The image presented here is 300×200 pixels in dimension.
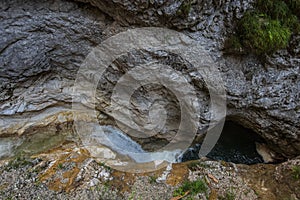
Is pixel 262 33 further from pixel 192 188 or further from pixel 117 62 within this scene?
pixel 192 188

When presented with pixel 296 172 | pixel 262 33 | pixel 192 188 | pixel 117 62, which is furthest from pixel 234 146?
pixel 117 62

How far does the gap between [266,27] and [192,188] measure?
1.84m

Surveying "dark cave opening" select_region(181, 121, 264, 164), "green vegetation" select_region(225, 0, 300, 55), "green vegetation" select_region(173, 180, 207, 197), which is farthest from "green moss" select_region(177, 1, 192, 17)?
"dark cave opening" select_region(181, 121, 264, 164)

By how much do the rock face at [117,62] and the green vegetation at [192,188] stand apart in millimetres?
856

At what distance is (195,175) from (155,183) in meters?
0.46

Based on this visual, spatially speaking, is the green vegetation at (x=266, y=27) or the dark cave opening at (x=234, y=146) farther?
the dark cave opening at (x=234, y=146)

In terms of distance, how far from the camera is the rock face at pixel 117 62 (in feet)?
7.96

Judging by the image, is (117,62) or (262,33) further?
(117,62)

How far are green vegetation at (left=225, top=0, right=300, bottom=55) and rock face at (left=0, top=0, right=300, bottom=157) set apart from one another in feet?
0.37

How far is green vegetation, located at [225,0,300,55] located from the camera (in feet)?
8.07

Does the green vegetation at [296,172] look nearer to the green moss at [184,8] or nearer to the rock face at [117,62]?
the rock face at [117,62]

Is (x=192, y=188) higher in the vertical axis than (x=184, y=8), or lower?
lower

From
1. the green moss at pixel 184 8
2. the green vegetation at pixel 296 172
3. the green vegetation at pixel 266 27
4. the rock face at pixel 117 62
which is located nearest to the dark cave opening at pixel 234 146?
the rock face at pixel 117 62

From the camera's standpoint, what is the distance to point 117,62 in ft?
9.26
